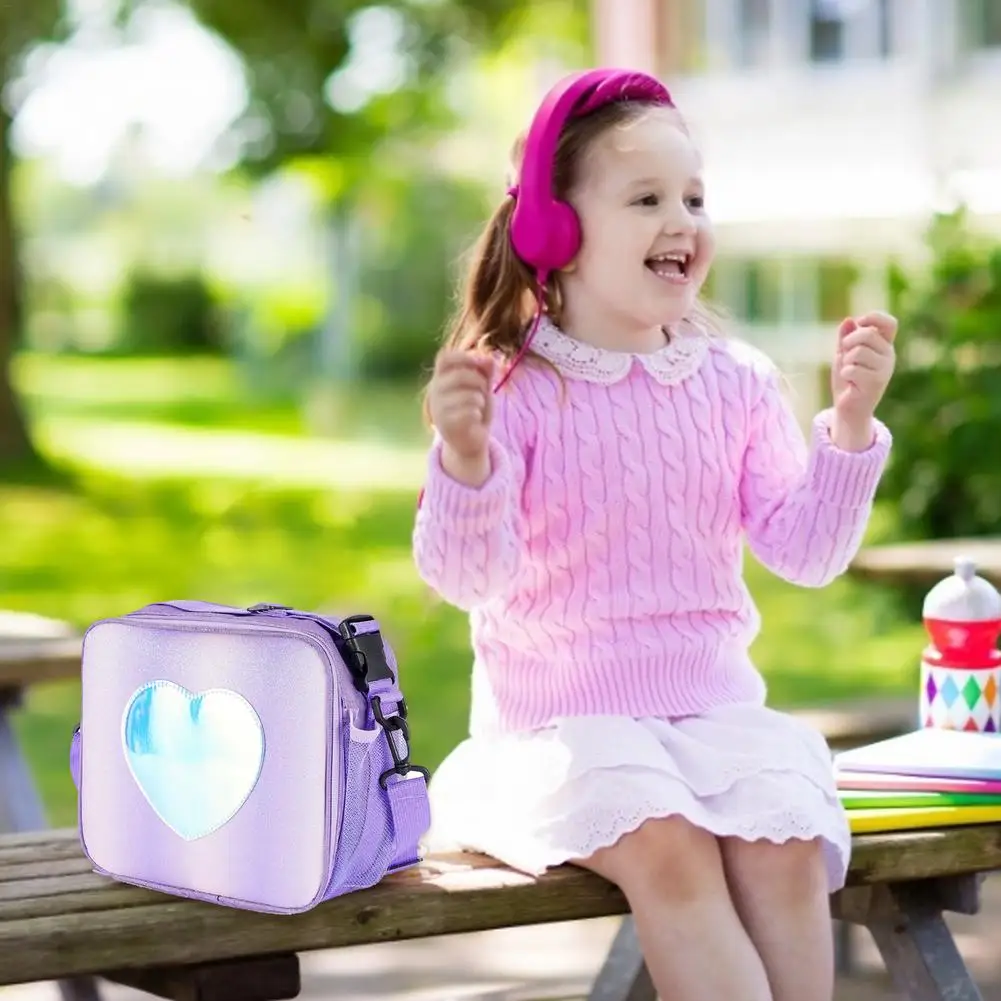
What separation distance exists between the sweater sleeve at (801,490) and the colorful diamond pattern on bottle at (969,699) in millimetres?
297

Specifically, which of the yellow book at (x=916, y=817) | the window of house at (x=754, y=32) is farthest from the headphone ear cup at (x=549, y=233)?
the window of house at (x=754, y=32)

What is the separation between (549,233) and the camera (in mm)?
2791

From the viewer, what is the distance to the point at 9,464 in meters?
17.3

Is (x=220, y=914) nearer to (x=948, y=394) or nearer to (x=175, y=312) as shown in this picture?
(x=948, y=394)

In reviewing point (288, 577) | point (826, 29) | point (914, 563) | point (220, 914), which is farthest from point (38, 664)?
point (826, 29)

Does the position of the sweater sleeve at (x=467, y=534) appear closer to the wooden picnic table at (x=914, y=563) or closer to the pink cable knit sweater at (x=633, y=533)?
the pink cable knit sweater at (x=633, y=533)

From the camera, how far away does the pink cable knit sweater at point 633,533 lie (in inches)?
107

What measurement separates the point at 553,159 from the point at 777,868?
3.38 ft

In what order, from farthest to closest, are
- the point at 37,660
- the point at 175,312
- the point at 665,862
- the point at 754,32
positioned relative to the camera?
the point at 175,312, the point at 754,32, the point at 37,660, the point at 665,862

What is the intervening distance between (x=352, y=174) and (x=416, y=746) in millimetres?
22509

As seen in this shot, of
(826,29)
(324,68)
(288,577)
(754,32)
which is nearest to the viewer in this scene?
(288,577)

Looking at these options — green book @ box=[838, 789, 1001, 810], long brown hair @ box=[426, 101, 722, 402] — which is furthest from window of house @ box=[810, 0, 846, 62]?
green book @ box=[838, 789, 1001, 810]

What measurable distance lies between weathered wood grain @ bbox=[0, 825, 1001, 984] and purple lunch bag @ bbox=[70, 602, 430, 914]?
0.10 ft

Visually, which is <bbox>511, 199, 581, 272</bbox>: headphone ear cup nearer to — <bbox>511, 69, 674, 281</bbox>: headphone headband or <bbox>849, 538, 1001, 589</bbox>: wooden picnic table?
<bbox>511, 69, 674, 281</bbox>: headphone headband
